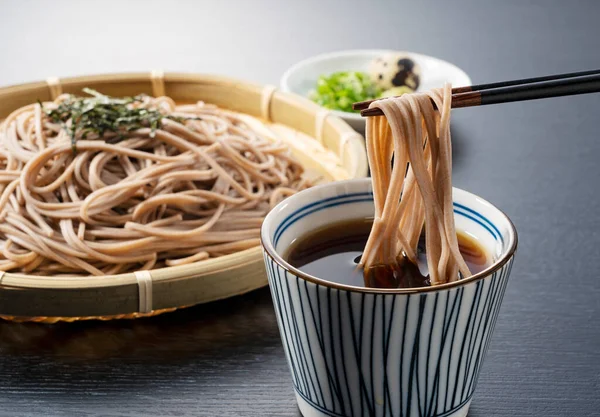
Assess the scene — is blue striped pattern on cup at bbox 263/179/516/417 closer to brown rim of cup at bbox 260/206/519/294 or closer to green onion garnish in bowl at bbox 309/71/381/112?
brown rim of cup at bbox 260/206/519/294

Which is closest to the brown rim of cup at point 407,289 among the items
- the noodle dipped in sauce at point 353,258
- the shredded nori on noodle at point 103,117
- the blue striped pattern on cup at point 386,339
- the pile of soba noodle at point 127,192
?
the blue striped pattern on cup at point 386,339

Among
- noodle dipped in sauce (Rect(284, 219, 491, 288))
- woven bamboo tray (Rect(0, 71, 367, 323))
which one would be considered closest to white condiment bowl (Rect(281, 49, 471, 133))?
woven bamboo tray (Rect(0, 71, 367, 323))

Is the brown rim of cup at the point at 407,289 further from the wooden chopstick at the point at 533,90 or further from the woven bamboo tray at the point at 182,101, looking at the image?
the woven bamboo tray at the point at 182,101

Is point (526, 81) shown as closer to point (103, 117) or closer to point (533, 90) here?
point (533, 90)

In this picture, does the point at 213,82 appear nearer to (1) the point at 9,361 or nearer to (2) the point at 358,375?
(1) the point at 9,361

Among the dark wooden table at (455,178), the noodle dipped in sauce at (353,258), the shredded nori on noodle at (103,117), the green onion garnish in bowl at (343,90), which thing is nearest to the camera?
the noodle dipped in sauce at (353,258)
